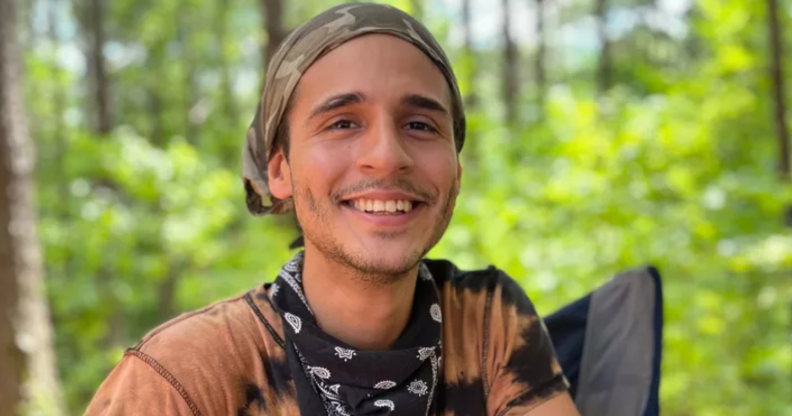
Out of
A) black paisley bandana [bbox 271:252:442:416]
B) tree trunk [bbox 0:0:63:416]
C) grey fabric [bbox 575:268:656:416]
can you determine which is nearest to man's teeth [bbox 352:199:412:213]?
black paisley bandana [bbox 271:252:442:416]

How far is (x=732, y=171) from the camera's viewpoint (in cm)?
425

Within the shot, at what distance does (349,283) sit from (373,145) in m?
0.29

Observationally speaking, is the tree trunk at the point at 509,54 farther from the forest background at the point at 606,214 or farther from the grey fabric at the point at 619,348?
the grey fabric at the point at 619,348

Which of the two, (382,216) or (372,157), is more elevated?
(372,157)

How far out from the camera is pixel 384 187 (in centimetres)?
133

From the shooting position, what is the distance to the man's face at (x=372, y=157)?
134 centimetres

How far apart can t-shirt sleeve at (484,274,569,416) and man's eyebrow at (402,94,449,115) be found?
0.48 metres

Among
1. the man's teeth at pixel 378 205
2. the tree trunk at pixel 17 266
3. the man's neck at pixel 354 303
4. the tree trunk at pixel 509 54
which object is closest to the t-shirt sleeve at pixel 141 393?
the man's neck at pixel 354 303

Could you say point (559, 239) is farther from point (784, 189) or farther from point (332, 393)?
point (332, 393)

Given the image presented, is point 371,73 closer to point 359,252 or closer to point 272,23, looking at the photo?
point 359,252

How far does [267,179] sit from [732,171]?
11.3 ft

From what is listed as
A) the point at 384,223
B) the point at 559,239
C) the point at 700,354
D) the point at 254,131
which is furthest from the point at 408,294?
the point at 700,354

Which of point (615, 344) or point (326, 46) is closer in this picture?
point (326, 46)

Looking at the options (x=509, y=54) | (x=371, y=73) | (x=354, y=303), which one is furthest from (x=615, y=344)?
(x=509, y=54)
